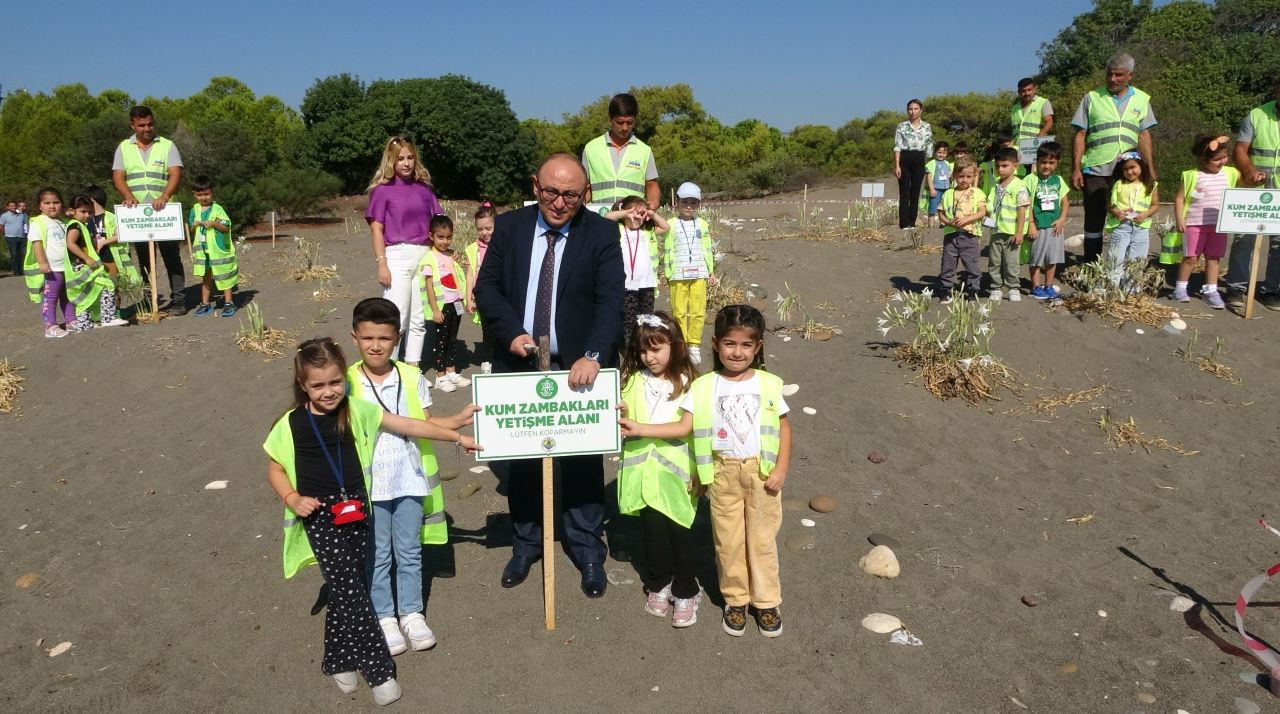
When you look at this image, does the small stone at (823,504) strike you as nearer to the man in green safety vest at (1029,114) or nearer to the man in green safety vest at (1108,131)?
the man in green safety vest at (1108,131)

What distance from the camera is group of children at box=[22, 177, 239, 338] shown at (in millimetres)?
8125

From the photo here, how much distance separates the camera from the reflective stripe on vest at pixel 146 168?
8328 millimetres

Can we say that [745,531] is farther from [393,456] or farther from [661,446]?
[393,456]

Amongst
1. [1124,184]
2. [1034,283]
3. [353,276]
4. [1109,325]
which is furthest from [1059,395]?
[353,276]

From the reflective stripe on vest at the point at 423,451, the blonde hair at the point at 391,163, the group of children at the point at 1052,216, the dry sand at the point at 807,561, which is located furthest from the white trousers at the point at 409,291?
the group of children at the point at 1052,216

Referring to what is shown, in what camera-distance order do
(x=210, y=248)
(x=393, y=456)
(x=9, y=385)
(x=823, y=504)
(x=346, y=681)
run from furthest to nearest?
1. (x=210, y=248)
2. (x=9, y=385)
3. (x=823, y=504)
4. (x=393, y=456)
5. (x=346, y=681)

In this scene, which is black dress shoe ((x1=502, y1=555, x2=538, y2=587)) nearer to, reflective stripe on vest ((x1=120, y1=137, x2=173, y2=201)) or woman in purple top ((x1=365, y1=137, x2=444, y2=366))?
woman in purple top ((x1=365, y1=137, x2=444, y2=366))

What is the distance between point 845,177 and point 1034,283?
21116 millimetres

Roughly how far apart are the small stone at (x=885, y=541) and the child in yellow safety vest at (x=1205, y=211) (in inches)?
213

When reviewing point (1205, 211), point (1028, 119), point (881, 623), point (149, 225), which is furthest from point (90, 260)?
point (1205, 211)

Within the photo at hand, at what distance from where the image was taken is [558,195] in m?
3.38

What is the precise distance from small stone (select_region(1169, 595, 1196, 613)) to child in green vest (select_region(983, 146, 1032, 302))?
4291mm

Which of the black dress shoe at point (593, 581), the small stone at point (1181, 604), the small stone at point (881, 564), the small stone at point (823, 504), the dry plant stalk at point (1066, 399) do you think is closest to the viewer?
the small stone at point (1181, 604)

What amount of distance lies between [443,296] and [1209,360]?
6031mm
